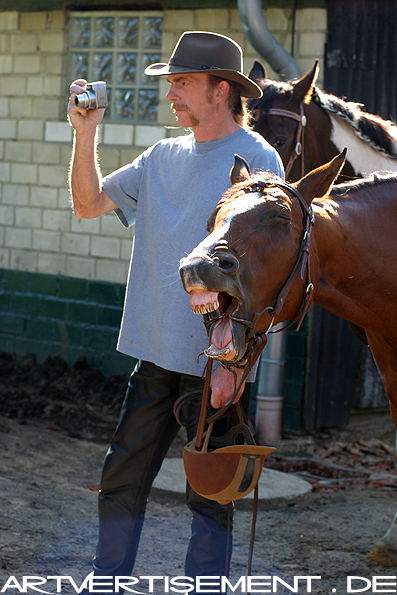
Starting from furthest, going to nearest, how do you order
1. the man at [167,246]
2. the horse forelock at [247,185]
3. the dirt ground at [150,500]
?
the dirt ground at [150,500]
the man at [167,246]
the horse forelock at [247,185]

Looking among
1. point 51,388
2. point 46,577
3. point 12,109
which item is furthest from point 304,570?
point 12,109

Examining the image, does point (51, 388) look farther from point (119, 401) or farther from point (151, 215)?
point (151, 215)

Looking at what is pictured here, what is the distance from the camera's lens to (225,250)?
2588 millimetres

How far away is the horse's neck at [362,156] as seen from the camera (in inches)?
207

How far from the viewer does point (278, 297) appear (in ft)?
8.91

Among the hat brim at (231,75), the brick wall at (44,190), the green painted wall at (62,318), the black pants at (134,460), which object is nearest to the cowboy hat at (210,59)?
the hat brim at (231,75)

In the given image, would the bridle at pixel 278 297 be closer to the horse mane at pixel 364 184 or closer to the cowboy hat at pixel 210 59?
the horse mane at pixel 364 184

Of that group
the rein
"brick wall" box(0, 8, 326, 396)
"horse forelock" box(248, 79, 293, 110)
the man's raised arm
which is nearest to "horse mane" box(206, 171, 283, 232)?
the man's raised arm

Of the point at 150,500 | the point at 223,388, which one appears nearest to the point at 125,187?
the point at 223,388

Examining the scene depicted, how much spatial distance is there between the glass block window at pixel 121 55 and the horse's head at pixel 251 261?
18.2 feet

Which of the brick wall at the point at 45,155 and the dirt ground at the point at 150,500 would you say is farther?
the brick wall at the point at 45,155

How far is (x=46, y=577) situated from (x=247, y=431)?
1.54m

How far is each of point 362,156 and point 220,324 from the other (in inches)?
117

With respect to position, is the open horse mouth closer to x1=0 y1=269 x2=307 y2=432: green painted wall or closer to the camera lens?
the camera lens
